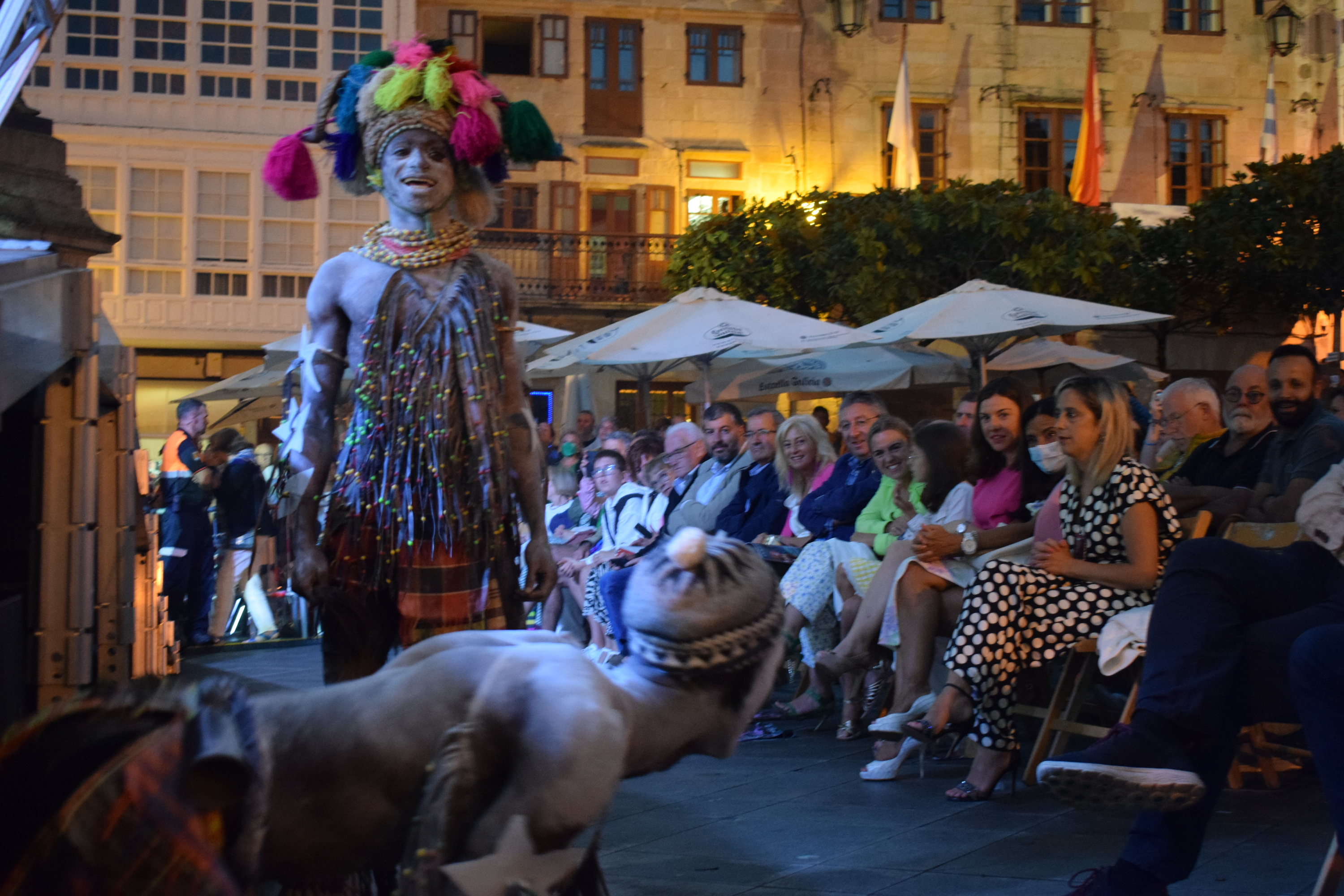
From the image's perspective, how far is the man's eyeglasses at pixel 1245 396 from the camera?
17.9ft

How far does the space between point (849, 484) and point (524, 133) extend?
3.52 m

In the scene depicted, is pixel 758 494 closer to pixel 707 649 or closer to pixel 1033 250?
pixel 707 649

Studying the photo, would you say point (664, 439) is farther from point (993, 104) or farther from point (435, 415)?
point (993, 104)

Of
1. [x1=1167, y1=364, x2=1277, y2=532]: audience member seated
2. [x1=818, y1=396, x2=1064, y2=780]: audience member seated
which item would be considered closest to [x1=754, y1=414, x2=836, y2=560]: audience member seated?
[x1=818, y1=396, x2=1064, y2=780]: audience member seated

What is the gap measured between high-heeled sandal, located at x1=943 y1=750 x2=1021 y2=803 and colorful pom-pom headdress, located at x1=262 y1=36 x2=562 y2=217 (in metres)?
2.52

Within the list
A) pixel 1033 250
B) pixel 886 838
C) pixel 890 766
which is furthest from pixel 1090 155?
pixel 886 838

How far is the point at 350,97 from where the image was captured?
3150mm

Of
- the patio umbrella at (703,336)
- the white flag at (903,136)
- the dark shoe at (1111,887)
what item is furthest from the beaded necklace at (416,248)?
the white flag at (903,136)

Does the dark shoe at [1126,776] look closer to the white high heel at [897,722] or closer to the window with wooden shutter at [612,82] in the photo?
the white high heel at [897,722]

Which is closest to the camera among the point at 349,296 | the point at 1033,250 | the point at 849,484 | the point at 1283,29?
the point at 349,296

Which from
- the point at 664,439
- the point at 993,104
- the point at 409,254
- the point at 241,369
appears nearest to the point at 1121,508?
the point at 409,254

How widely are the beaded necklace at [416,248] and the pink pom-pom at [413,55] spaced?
0.37 m

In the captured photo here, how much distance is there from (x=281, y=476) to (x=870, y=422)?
157 inches

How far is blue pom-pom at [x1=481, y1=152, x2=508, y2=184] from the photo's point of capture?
10.5ft
